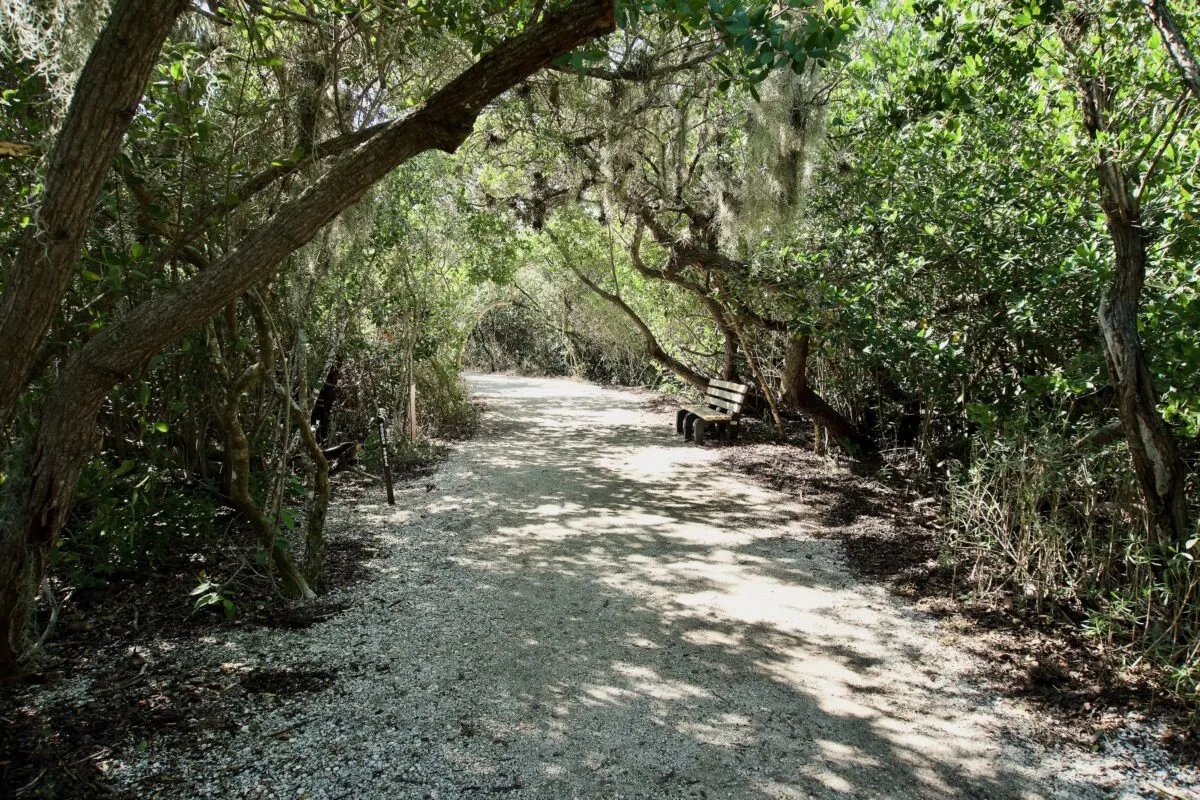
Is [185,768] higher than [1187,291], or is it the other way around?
[1187,291]

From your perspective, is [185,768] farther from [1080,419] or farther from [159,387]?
[1080,419]

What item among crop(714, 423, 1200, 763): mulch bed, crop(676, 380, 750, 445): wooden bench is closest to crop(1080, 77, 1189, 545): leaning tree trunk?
crop(714, 423, 1200, 763): mulch bed

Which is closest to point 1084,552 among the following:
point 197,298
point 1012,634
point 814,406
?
point 1012,634

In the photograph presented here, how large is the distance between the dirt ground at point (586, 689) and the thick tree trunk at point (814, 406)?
7.91 feet

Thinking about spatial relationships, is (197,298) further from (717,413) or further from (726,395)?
(726,395)

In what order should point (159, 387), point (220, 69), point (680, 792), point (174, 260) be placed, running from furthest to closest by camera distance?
point (159, 387) < point (220, 69) < point (174, 260) < point (680, 792)

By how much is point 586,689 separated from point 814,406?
530cm

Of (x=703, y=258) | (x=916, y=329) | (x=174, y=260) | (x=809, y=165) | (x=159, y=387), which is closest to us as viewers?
(x=174, y=260)

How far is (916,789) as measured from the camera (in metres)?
2.58

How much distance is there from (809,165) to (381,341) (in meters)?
5.12

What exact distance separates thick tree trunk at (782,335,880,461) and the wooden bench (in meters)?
1.63

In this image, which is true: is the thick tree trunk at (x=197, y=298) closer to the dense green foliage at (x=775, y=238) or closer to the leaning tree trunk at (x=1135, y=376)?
the dense green foliage at (x=775, y=238)

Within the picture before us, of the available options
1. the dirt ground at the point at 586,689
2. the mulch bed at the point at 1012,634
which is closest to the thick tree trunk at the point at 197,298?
the dirt ground at the point at 586,689

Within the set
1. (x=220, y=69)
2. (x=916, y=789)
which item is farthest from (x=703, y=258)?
(x=916, y=789)
